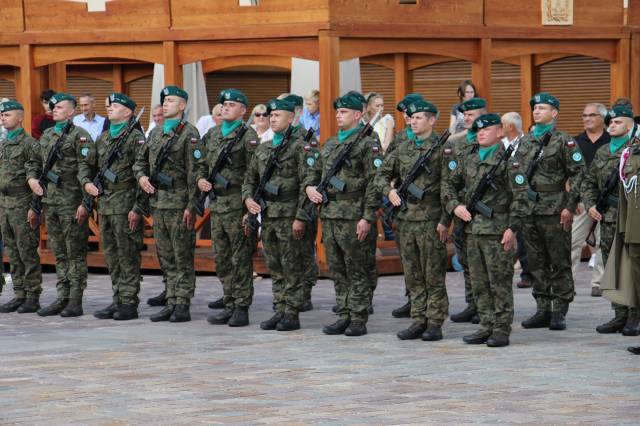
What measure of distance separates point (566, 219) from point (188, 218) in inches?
125

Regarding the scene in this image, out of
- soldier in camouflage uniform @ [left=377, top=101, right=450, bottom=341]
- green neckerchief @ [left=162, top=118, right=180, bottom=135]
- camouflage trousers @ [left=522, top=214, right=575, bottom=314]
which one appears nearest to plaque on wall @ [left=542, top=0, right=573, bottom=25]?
camouflage trousers @ [left=522, top=214, right=575, bottom=314]

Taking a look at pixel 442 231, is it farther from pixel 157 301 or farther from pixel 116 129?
pixel 157 301

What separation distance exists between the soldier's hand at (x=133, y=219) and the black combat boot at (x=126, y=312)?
686 mm

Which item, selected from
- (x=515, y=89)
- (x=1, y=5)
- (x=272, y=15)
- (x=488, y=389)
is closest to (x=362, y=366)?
(x=488, y=389)

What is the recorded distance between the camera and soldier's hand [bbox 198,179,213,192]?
12.1m

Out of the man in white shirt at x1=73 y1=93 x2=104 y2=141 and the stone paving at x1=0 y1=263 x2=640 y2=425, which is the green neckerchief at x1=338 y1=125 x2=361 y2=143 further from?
the man in white shirt at x1=73 y1=93 x2=104 y2=141

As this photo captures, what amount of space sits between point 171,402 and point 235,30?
22.6 feet

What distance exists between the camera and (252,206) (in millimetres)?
11664

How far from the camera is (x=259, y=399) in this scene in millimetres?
8641

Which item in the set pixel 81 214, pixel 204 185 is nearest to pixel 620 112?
pixel 204 185

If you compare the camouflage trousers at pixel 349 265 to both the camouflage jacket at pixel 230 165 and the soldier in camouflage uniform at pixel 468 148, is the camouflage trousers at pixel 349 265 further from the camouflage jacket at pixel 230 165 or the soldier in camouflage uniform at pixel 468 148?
the camouflage jacket at pixel 230 165

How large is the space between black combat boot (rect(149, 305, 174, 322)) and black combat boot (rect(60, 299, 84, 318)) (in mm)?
791

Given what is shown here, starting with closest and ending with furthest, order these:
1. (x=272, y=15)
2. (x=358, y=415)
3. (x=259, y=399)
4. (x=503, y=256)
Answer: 1. (x=358, y=415)
2. (x=259, y=399)
3. (x=503, y=256)
4. (x=272, y=15)

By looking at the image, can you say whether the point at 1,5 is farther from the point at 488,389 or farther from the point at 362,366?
the point at 488,389
